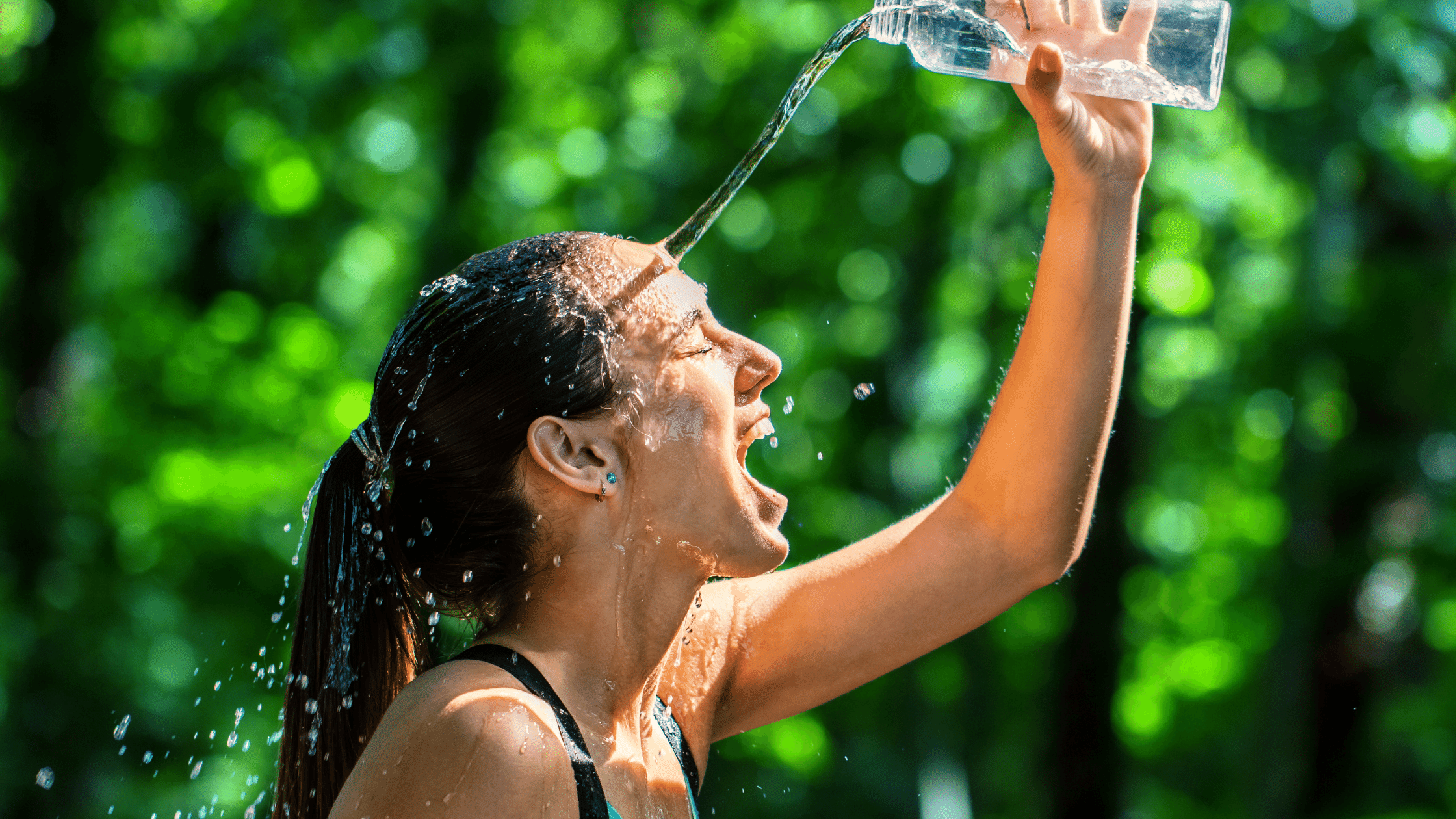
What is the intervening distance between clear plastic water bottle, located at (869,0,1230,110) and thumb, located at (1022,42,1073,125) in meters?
0.20

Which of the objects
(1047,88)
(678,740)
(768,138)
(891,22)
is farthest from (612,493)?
(891,22)

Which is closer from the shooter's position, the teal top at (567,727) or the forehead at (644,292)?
the teal top at (567,727)

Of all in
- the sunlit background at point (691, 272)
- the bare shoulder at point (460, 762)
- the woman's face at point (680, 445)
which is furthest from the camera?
the sunlit background at point (691, 272)

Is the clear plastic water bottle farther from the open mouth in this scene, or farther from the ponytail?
the ponytail

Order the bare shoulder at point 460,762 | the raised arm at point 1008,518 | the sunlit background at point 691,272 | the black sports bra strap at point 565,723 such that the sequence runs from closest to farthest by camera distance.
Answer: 1. the bare shoulder at point 460,762
2. the black sports bra strap at point 565,723
3. the raised arm at point 1008,518
4. the sunlit background at point 691,272

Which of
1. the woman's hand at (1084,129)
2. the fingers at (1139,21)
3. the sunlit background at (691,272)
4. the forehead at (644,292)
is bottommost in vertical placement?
the sunlit background at (691,272)

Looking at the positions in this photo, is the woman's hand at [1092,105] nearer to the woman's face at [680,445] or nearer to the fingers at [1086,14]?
the fingers at [1086,14]

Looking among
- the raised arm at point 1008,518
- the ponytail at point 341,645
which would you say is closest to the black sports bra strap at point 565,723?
the ponytail at point 341,645

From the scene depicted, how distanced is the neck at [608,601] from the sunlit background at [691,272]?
580cm

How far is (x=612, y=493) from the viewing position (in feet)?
6.45

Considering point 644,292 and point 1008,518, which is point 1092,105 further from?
point 644,292

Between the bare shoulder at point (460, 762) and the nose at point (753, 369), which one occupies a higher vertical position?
the nose at point (753, 369)

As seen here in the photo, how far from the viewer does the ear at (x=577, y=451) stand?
1.91 m

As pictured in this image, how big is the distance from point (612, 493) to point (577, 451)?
9 centimetres
